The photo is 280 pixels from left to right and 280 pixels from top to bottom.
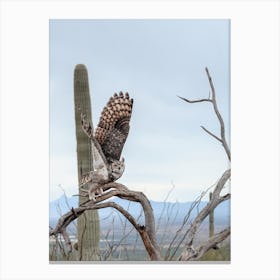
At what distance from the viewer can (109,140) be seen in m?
3.57

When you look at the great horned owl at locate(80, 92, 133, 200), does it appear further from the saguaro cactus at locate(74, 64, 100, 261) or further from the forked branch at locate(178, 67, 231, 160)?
the forked branch at locate(178, 67, 231, 160)

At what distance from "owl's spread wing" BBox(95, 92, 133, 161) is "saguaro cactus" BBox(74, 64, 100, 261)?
83 millimetres

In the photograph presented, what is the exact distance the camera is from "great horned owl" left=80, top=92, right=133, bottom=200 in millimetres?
3541

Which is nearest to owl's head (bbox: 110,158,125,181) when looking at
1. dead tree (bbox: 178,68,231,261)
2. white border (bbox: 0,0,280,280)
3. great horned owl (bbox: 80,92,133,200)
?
great horned owl (bbox: 80,92,133,200)

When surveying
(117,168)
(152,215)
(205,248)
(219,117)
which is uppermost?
(219,117)

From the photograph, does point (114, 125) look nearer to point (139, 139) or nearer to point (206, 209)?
point (139, 139)

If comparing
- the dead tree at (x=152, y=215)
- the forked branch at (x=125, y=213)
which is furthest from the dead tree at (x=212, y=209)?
the forked branch at (x=125, y=213)
